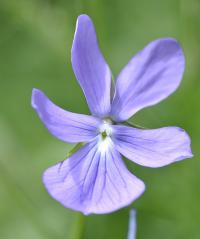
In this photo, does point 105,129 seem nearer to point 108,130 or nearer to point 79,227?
point 108,130

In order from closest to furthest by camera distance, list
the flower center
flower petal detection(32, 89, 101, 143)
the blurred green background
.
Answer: flower petal detection(32, 89, 101, 143)
the flower center
the blurred green background

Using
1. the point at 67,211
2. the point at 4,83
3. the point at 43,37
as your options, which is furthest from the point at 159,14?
the point at 67,211

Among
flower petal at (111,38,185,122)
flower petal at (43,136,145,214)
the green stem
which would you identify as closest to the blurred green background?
the green stem

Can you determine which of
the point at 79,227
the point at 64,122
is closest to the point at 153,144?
the point at 64,122

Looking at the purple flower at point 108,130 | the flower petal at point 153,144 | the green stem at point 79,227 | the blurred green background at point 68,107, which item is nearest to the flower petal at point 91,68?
the purple flower at point 108,130

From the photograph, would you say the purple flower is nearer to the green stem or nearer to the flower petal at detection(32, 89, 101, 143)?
the flower petal at detection(32, 89, 101, 143)

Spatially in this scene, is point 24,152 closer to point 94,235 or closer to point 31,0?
point 94,235

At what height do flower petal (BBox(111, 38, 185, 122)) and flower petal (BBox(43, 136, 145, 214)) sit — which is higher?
flower petal (BBox(111, 38, 185, 122))
